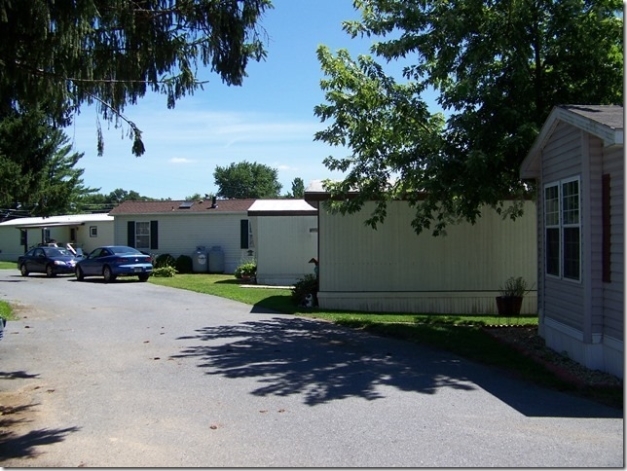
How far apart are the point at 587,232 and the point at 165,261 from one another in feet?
79.9

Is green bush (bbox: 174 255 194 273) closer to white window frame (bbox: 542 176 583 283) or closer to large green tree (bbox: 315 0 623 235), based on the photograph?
large green tree (bbox: 315 0 623 235)

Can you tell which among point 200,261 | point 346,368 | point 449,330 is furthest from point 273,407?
point 200,261

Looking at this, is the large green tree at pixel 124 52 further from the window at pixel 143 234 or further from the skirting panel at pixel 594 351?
the window at pixel 143 234

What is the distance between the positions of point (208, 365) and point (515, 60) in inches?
300

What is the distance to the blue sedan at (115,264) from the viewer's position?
2533cm

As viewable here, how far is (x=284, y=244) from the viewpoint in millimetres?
23828

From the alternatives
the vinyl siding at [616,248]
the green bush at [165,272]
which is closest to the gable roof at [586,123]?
the vinyl siding at [616,248]

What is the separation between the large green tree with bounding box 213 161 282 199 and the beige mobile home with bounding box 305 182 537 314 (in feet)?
258

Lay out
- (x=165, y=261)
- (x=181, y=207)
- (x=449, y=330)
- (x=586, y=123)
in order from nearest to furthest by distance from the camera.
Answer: (x=586, y=123), (x=449, y=330), (x=165, y=261), (x=181, y=207)

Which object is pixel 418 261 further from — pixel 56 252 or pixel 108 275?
pixel 56 252

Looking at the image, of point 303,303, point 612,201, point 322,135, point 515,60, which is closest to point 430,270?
point 303,303

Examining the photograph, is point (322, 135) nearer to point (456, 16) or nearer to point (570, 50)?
point (456, 16)

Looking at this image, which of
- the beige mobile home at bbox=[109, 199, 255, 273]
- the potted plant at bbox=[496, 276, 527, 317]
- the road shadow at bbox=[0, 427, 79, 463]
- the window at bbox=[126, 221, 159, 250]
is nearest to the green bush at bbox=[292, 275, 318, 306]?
the potted plant at bbox=[496, 276, 527, 317]

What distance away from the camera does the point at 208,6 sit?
20.5 ft
